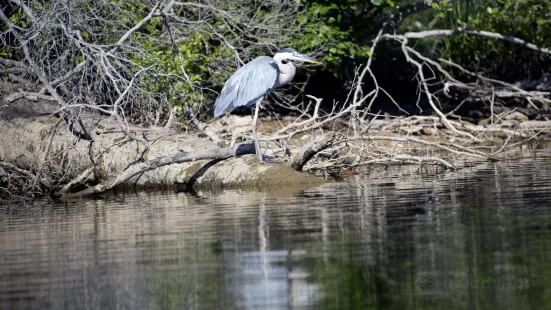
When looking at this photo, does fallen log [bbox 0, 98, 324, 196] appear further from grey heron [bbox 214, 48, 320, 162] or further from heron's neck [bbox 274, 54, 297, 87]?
heron's neck [bbox 274, 54, 297, 87]

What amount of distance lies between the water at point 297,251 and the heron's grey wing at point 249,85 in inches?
69.2

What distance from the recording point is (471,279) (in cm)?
519

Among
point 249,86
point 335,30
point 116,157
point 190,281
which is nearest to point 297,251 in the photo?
point 190,281

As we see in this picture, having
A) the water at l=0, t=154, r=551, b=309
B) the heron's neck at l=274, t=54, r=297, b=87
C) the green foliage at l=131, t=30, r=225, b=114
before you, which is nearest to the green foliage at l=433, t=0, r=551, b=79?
the heron's neck at l=274, t=54, r=297, b=87

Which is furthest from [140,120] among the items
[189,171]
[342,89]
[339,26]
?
[342,89]

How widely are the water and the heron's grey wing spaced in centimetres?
176

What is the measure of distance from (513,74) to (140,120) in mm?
10420

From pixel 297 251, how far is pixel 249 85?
5.20m

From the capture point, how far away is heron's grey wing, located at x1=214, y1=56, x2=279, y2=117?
1119 cm

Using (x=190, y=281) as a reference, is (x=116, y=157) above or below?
above

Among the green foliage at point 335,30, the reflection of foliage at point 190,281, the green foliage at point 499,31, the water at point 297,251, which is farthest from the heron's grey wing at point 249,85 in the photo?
the reflection of foliage at point 190,281

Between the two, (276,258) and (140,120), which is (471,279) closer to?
(276,258)

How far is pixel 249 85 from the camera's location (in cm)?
1120

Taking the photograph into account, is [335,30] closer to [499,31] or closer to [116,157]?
[499,31]
